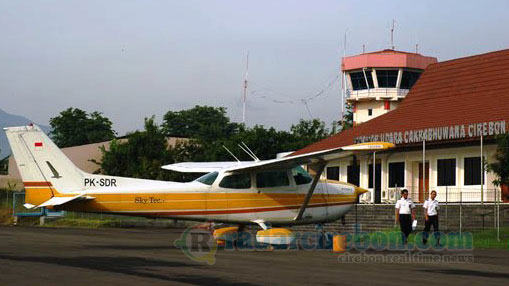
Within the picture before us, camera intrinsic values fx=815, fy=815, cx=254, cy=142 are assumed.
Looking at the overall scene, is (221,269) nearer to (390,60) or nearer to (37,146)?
(37,146)

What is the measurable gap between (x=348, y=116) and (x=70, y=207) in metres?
74.7

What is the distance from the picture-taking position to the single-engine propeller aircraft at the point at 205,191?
Result: 62.7 ft

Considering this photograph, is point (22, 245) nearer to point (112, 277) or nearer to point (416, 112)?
point (112, 277)

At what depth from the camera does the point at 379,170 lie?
46406 mm

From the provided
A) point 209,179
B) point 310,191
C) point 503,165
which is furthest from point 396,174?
point 209,179

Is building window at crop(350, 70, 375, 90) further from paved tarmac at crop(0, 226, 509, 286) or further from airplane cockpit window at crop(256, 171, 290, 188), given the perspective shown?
paved tarmac at crop(0, 226, 509, 286)

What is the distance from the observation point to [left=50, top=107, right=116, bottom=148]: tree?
106250mm

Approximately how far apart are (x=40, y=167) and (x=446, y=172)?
26.9 meters

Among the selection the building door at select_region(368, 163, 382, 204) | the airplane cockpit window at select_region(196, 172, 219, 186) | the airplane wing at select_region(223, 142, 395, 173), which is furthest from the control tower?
the airplane cockpit window at select_region(196, 172, 219, 186)

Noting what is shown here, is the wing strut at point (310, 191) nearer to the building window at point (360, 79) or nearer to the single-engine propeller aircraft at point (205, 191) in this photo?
the single-engine propeller aircraft at point (205, 191)

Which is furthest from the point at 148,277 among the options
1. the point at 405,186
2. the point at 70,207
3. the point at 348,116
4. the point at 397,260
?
the point at 348,116

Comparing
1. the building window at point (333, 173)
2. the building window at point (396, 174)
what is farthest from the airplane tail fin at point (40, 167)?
the building window at point (333, 173)

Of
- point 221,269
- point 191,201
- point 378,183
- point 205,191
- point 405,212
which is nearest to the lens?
point 221,269

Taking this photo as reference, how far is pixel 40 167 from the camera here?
1920cm
